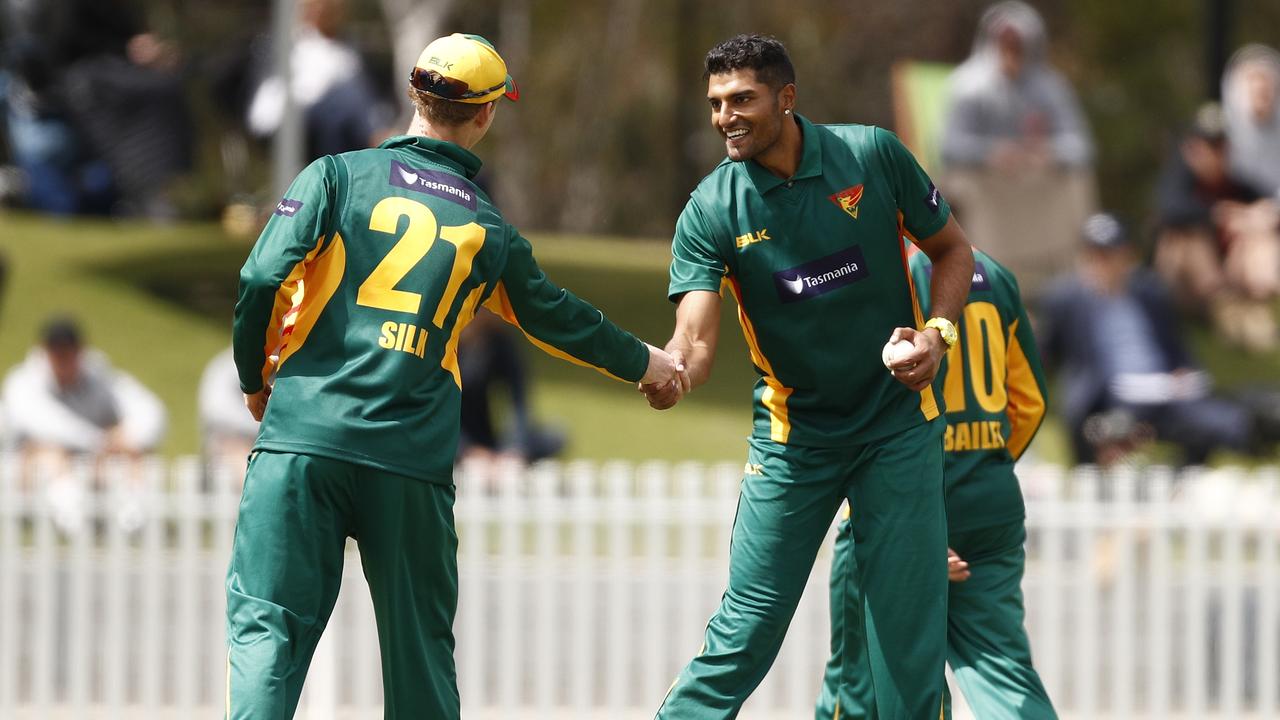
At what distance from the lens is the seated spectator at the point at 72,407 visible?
1198 centimetres

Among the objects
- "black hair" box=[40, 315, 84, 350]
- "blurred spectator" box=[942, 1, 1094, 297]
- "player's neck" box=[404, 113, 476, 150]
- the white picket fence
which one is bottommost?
the white picket fence

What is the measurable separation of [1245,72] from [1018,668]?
31.5 feet

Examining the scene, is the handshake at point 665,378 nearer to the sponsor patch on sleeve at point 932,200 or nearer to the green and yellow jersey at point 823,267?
the green and yellow jersey at point 823,267

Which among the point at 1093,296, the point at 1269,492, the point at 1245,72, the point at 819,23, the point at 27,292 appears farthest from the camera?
the point at 819,23

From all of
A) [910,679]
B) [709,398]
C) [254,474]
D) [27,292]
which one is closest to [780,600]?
[910,679]

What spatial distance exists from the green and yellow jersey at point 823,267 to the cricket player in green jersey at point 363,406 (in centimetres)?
69

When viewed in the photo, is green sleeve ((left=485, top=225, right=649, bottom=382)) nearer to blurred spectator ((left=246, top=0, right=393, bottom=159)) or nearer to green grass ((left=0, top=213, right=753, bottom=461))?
blurred spectator ((left=246, top=0, right=393, bottom=159))

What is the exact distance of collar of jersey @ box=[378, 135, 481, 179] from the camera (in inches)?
226

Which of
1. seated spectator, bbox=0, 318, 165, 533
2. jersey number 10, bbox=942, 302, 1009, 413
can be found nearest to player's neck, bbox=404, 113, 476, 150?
jersey number 10, bbox=942, 302, 1009, 413

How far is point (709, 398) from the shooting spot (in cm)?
1568

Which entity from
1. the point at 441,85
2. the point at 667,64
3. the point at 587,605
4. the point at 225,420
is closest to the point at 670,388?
the point at 441,85

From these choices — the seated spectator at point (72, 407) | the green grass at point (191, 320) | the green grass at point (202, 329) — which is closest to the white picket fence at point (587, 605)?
the seated spectator at point (72, 407)

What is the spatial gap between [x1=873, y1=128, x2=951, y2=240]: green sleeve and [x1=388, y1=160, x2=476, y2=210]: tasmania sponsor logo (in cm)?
123

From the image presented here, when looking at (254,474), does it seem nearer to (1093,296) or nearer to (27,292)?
(1093,296)
